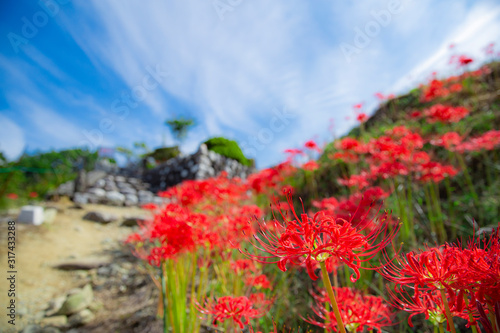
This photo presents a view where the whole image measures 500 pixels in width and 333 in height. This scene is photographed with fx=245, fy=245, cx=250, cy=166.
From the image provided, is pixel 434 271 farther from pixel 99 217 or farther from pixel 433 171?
pixel 99 217

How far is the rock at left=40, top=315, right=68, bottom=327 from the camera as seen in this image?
9.41 feet

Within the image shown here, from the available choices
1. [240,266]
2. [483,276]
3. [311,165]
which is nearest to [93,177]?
[311,165]

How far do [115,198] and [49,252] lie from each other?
420 centimetres

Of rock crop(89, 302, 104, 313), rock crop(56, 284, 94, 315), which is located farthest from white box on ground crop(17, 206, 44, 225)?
rock crop(89, 302, 104, 313)

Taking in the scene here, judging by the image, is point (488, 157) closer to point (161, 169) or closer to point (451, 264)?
point (451, 264)

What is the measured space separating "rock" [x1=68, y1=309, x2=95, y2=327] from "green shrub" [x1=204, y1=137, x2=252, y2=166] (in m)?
7.88

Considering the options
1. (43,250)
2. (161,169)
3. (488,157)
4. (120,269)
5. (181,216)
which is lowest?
(120,269)

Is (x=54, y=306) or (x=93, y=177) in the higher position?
(x=93, y=177)

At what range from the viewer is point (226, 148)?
10758 mm

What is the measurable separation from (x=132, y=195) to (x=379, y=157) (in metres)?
9.38

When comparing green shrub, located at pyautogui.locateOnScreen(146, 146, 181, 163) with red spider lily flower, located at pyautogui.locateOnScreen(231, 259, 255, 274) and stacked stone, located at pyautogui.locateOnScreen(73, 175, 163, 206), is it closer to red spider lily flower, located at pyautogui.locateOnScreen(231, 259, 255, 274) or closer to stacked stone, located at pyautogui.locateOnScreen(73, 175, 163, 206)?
stacked stone, located at pyautogui.locateOnScreen(73, 175, 163, 206)

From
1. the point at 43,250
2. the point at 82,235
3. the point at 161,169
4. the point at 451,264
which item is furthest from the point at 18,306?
the point at 161,169

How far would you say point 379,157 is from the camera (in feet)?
9.10

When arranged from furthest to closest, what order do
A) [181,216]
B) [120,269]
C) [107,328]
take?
[120,269]
[107,328]
[181,216]
